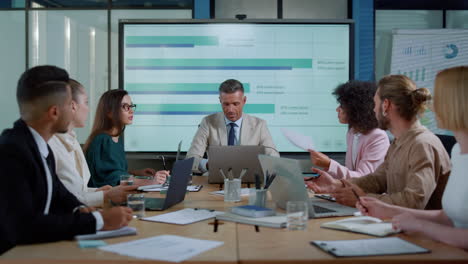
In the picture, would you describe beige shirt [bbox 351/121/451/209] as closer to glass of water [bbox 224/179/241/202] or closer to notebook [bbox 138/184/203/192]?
glass of water [bbox 224/179/241/202]

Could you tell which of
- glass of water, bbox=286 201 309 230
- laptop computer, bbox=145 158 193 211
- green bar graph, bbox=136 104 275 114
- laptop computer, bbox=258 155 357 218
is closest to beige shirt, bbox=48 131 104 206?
laptop computer, bbox=145 158 193 211

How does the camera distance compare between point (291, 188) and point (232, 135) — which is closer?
point (291, 188)

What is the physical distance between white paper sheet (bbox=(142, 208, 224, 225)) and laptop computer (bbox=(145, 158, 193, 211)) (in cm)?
11

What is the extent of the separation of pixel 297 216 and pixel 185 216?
1.73 ft

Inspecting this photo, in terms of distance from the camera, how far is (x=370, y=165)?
A: 3.53 metres

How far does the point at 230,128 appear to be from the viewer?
4.57 metres

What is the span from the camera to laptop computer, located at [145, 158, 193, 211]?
7.99 ft

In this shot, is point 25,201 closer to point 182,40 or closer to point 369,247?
point 369,247

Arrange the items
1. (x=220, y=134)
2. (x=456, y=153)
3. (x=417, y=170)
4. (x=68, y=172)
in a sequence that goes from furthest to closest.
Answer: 1. (x=220, y=134)
2. (x=68, y=172)
3. (x=417, y=170)
4. (x=456, y=153)

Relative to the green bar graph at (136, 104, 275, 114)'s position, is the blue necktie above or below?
below

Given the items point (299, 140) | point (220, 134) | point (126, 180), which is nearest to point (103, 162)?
point (126, 180)

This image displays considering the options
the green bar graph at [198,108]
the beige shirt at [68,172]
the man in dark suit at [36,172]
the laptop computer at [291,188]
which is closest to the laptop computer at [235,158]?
the laptop computer at [291,188]

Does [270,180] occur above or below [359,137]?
below

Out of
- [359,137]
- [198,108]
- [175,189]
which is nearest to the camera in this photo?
[175,189]
